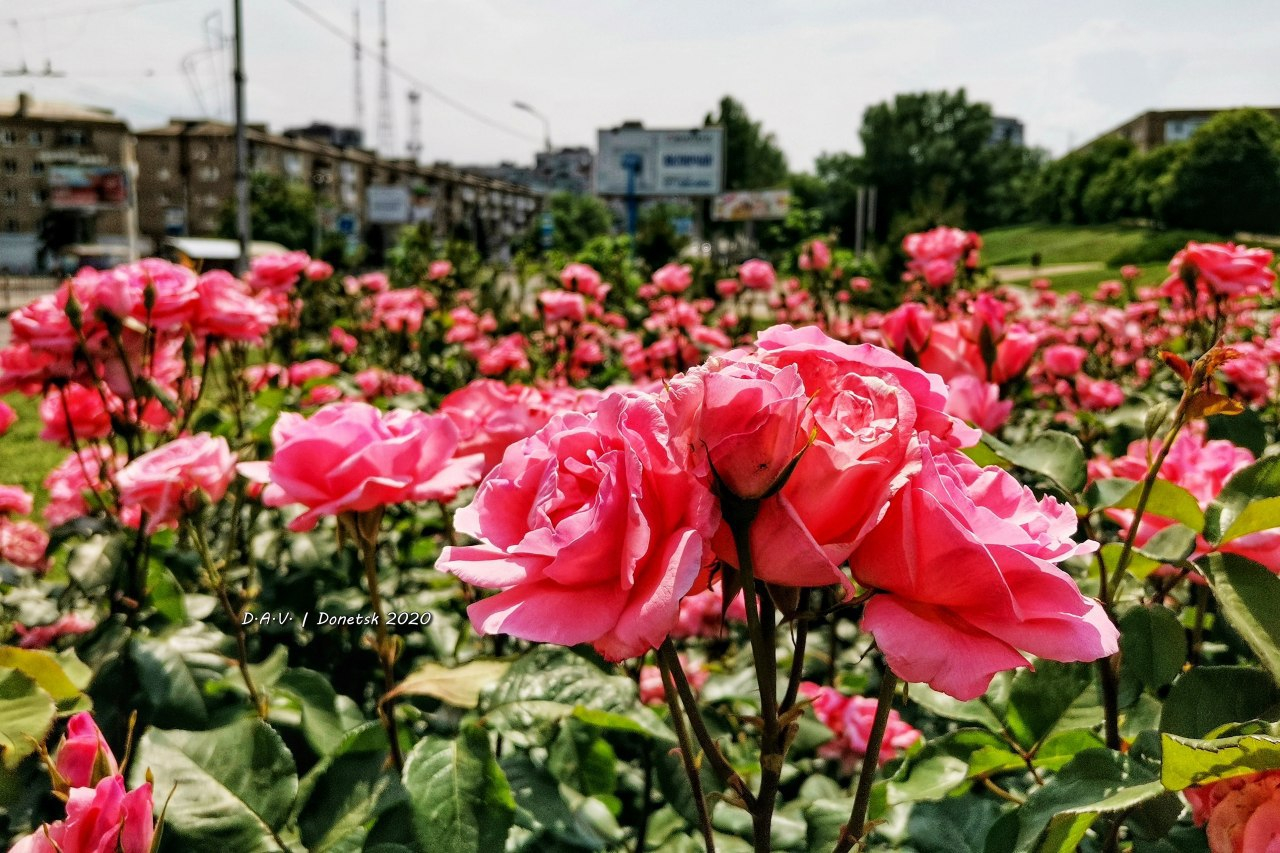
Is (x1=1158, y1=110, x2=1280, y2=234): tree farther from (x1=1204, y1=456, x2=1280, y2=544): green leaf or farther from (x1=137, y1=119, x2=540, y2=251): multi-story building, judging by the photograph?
(x1=1204, y1=456, x2=1280, y2=544): green leaf

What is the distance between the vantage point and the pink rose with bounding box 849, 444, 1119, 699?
430 millimetres

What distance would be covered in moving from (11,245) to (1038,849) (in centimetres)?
5027

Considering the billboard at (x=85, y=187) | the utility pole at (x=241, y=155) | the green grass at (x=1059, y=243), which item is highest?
the billboard at (x=85, y=187)

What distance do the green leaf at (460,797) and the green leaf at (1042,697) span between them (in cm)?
43

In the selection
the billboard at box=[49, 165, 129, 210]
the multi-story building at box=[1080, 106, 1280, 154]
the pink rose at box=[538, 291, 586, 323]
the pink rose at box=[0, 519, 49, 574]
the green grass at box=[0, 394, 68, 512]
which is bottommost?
the green grass at box=[0, 394, 68, 512]

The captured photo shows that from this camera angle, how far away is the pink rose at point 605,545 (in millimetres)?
434

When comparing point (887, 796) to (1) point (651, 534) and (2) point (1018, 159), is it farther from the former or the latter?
(2) point (1018, 159)

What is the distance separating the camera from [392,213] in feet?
148

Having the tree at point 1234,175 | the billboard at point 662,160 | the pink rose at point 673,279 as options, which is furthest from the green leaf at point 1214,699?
the tree at point 1234,175

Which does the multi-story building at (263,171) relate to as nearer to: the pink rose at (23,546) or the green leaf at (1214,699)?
the pink rose at (23,546)

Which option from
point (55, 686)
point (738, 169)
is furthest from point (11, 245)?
point (55, 686)

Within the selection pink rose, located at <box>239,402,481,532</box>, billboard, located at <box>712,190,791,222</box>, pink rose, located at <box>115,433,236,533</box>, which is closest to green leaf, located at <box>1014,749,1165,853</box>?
pink rose, located at <box>239,402,481,532</box>

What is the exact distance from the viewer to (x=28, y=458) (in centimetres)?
514

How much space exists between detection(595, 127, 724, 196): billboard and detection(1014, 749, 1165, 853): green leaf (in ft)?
72.7
